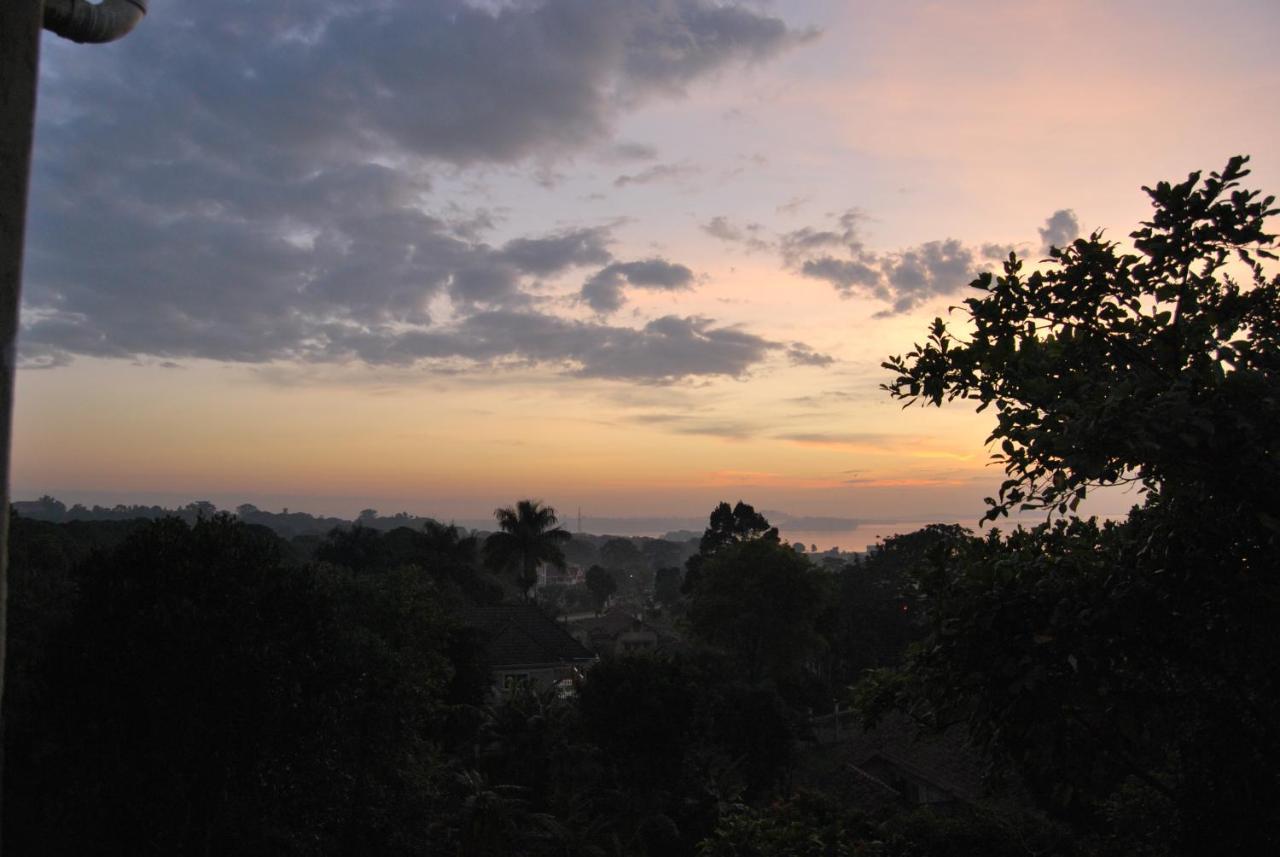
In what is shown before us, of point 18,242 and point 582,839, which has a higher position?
point 18,242

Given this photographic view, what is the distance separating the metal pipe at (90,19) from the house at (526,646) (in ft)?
115

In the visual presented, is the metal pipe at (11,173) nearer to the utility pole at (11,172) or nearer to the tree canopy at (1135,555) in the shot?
the utility pole at (11,172)

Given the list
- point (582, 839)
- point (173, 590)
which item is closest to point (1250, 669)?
point (173, 590)

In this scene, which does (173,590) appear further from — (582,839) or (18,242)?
(18,242)

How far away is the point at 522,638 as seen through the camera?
1566 inches

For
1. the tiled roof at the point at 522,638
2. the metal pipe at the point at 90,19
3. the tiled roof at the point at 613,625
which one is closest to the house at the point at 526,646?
the tiled roof at the point at 522,638

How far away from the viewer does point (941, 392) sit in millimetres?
6469

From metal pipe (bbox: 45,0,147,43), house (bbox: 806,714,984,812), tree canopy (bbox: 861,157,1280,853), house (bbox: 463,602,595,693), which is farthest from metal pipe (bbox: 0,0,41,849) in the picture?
house (bbox: 463,602,595,693)

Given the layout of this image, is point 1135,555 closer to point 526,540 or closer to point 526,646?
point 526,646

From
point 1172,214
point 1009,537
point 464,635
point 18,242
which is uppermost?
point 1172,214

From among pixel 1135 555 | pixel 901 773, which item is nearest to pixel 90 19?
pixel 1135 555

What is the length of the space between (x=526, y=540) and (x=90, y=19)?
53208mm

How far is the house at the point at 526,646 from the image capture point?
3809 centimetres

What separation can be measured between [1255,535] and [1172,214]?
96.2 inches
